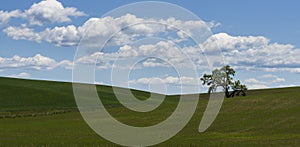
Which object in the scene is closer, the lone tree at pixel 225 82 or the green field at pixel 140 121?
the green field at pixel 140 121

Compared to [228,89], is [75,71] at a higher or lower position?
lower

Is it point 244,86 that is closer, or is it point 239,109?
point 239,109

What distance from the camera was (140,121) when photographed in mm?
59750

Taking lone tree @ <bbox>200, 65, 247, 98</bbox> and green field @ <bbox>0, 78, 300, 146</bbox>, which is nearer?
green field @ <bbox>0, 78, 300, 146</bbox>

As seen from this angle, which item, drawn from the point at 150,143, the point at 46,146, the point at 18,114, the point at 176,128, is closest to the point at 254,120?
Result: the point at 176,128

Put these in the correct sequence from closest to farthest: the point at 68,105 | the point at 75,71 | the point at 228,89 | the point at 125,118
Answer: the point at 75,71 → the point at 125,118 → the point at 68,105 → the point at 228,89

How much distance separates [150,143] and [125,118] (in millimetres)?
30599

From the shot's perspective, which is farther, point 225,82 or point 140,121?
point 225,82

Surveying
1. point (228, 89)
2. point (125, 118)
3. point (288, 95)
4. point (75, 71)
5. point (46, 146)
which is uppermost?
point (228, 89)

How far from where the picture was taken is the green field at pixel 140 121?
3619 centimetres

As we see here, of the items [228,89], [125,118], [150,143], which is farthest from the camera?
[228,89]

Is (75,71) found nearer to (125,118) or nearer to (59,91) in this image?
(125,118)

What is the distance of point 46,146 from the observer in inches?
1240

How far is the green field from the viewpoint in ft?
119
